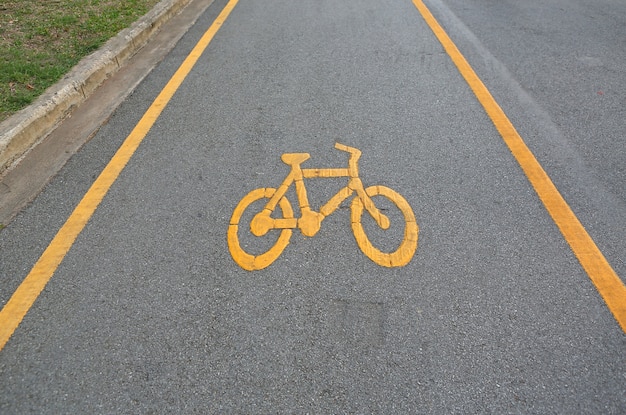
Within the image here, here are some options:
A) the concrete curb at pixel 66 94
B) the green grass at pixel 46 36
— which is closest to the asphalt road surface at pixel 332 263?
the concrete curb at pixel 66 94

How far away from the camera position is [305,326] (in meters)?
2.09

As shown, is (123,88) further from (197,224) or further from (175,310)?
(175,310)

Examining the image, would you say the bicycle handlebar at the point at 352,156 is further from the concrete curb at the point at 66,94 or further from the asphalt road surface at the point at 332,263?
the concrete curb at the point at 66,94

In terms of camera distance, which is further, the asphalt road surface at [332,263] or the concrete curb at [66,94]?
the concrete curb at [66,94]

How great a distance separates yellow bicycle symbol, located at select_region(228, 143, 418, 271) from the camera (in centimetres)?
245

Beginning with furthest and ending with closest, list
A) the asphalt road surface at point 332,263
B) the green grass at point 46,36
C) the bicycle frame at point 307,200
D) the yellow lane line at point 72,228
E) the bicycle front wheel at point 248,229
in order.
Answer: the green grass at point 46,36, the bicycle frame at point 307,200, the bicycle front wheel at point 248,229, the yellow lane line at point 72,228, the asphalt road surface at point 332,263

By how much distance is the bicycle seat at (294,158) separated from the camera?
3.15 m

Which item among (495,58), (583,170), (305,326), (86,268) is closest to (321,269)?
(305,326)

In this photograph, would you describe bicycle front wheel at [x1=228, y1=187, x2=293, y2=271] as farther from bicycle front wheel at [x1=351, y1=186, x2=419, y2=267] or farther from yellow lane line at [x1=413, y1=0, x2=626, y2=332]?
yellow lane line at [x1=413, y1=0, x2=626, y2=332]

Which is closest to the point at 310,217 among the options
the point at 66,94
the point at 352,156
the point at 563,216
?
the point at 352,156

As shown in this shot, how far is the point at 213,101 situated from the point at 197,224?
5.79ft

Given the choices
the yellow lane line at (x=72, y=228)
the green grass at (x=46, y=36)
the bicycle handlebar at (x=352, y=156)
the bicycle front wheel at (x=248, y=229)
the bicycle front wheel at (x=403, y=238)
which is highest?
the green grass at (x=46, y=36)

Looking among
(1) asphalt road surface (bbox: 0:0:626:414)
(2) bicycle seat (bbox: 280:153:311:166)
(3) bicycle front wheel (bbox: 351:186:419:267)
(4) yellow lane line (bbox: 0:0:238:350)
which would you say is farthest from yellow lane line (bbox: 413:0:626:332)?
(4) yellow lane line (bbox: 0:0:238:350)

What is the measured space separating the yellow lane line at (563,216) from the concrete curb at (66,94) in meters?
3.69
